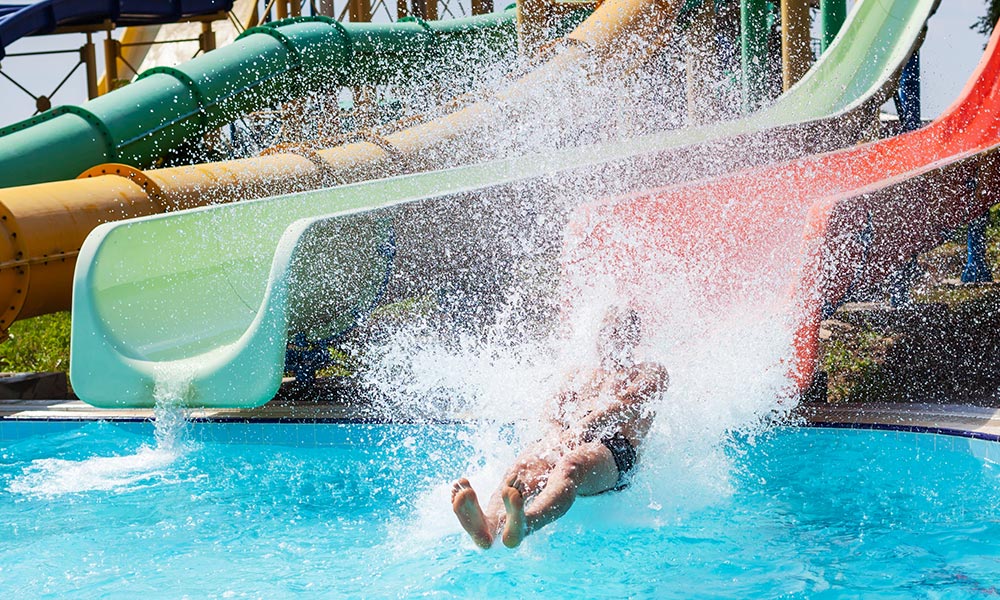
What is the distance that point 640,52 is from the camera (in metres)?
8.92

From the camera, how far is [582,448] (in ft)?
10.4

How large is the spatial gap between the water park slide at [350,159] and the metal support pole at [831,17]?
356 millimetres

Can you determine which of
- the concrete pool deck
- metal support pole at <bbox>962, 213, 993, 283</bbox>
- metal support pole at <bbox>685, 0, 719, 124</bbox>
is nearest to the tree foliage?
metal support pole at <bbox>685, 0, 719, 124</bbox>

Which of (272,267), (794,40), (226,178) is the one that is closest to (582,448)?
(272,267)

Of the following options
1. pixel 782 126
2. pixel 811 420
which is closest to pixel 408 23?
pixel 782 126

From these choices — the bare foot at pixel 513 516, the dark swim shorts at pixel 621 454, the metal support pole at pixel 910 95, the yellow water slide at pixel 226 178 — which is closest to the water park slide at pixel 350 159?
the yellow water slide at pixel 226 178

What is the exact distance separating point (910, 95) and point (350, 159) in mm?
3835

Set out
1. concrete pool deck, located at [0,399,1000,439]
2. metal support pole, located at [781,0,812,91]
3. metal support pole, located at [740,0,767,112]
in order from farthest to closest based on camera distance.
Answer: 1. metal support pole, located at [740,0,767,112]
2. metal support pole, located at [781,0,812,91]
3. concrete pool deck, located at [0,399,1000,439]

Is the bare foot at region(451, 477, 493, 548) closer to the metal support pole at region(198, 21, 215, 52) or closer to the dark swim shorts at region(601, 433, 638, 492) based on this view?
the dark swim shorts at region(601, 433, 638, 492)

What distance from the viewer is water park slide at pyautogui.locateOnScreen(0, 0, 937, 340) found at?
5.96 meters

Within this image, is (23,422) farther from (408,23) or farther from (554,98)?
(408,23)

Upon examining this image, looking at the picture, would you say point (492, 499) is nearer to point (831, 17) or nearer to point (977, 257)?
point (977, 257)

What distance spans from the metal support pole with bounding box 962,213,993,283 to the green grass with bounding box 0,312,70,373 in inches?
217

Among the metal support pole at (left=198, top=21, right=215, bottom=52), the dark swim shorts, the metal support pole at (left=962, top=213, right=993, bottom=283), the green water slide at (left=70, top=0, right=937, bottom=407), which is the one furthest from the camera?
the metal support pole at (left=198, top=21, right=215, bottom=52)
